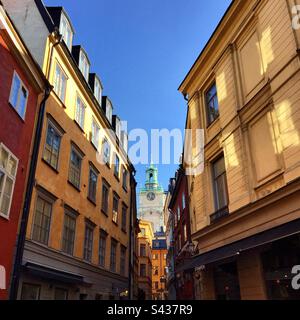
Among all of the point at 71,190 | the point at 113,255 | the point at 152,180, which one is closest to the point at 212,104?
the point at 71,190

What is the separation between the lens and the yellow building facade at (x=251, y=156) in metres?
8.62

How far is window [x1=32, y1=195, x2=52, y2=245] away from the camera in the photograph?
1214cm

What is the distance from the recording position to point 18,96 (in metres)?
11.1

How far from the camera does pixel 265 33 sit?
34.0 feet

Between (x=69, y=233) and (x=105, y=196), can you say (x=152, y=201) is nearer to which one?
(x=105, y=196)

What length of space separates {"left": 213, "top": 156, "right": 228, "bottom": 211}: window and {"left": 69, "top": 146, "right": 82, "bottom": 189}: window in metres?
6.44

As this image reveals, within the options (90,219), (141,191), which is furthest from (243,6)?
(141,191)

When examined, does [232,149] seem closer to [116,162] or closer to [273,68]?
[273,68]

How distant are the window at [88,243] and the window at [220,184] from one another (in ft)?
23.9

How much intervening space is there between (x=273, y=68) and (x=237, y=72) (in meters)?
2.30

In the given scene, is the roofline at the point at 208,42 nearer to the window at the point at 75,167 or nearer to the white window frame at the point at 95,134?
the white window frame at the point at 95,134

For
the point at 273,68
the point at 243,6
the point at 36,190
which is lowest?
the point at 36,190

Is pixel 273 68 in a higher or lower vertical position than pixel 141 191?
→ lower

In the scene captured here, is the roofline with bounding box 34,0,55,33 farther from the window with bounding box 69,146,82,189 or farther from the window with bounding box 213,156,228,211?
the window with bounding box 213,156,228,211
